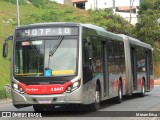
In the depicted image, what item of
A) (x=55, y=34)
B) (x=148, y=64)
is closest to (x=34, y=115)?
(x=55, y=34)

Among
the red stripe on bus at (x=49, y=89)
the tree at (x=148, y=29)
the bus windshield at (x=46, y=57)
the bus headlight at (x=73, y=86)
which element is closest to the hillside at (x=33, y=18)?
the tree at (x=148, y=29)

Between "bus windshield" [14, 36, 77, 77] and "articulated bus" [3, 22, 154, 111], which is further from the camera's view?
"bus windshield" [14, 36, 77, 77]

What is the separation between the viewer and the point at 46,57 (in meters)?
16.4

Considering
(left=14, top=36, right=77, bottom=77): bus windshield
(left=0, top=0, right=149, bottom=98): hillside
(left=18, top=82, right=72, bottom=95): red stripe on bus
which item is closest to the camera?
(left=18, top=82, right=72, bottom=95): red stripe on bus

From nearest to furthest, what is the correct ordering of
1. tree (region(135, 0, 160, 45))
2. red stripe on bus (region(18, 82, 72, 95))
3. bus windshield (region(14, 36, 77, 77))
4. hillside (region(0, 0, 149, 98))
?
red stripe on bus (region(18, 82, 72, 95)) < bus windshield (region(14, 36, 77, 77)) < hillside (region(0, 0, 149, 98)) < tree (region(135, 0, 160, 45))

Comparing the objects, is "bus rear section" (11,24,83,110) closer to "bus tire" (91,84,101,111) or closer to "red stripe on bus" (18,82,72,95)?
"red stripe on bus" (18,82,72,95)

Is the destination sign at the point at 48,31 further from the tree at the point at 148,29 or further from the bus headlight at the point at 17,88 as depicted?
the tree at the point at 148,29

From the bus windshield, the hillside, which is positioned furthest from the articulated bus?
the hillside

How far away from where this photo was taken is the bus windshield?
53.3 ft

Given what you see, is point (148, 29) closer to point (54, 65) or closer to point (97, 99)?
point (97, 99)

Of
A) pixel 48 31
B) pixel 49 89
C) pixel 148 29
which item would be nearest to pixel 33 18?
pixel 148 29

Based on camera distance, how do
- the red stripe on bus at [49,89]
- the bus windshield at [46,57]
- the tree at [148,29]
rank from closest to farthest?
the red stripe on bus at [49,89], the bus windshield at [46,57], the tree at [148,29]

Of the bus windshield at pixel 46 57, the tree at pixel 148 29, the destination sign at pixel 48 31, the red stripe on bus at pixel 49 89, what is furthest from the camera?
the tree at pixel 148 29

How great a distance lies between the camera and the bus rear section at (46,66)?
16.0 m
